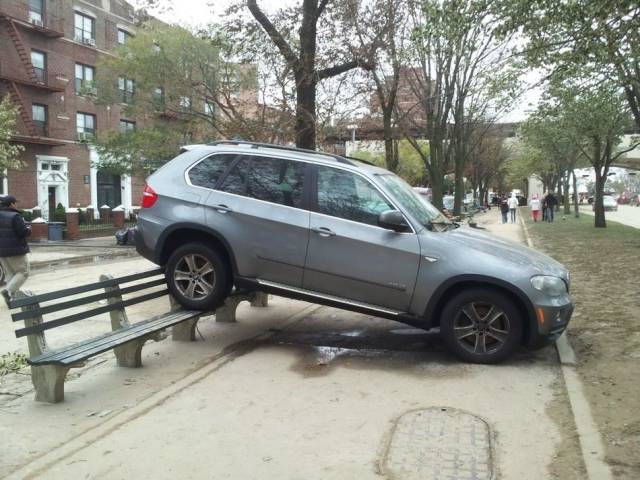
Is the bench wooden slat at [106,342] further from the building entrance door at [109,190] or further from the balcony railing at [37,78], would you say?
the building entrance door at [109,190]

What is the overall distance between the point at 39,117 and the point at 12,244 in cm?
2757

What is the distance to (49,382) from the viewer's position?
4820 mm

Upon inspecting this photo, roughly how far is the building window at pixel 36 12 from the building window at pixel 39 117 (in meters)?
4.48

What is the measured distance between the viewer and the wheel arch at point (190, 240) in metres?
6.21

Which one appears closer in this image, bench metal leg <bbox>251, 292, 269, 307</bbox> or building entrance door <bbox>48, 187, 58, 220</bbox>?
bench metal leg <bbox>251, 292, 269, 307</bbox>

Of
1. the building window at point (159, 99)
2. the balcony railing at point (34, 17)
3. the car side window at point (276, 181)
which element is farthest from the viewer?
the balcony railing at point (34, 17)

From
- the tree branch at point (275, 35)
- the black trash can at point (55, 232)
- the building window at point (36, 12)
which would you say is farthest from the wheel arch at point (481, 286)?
the building window at point (36, 12)

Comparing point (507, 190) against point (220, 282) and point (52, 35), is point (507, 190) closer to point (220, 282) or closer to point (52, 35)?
point (52, 35)

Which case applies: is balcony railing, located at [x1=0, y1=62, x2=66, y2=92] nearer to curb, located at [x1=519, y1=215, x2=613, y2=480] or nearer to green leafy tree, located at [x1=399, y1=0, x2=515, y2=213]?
green leafy tree, located at [x1=399, y1=0, x2=515, y2=213]

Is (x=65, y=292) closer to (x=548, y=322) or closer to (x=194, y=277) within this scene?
(x=194, y=277)

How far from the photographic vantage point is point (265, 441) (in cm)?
408

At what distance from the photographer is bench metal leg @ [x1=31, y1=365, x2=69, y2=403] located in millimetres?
4770

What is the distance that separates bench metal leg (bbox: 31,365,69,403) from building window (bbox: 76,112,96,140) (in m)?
33.7

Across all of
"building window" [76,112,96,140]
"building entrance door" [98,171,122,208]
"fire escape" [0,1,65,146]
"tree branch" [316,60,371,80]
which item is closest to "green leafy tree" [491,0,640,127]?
"tree branch" [316,60,371,80]
